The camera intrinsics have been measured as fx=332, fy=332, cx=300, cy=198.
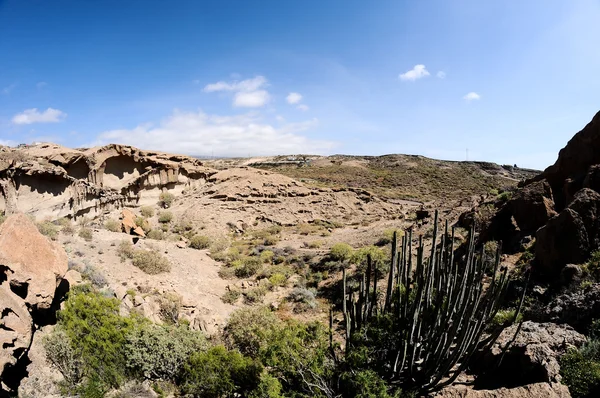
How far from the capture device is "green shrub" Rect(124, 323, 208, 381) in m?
6.23

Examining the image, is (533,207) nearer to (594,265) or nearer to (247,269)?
(594,265)

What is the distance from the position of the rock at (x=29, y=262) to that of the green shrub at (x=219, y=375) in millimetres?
3114

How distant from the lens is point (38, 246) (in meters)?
6.80

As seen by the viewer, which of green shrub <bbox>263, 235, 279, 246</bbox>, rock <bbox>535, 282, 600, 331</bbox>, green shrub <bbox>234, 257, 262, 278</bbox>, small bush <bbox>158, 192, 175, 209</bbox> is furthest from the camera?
small bush <bbox>158, 192, 175, 209</bbox>

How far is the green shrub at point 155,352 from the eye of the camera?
20.4 feet

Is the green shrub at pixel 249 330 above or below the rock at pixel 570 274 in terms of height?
below

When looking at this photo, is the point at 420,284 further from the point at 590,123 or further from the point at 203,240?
the point at 203,240

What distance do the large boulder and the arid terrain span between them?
3 cm

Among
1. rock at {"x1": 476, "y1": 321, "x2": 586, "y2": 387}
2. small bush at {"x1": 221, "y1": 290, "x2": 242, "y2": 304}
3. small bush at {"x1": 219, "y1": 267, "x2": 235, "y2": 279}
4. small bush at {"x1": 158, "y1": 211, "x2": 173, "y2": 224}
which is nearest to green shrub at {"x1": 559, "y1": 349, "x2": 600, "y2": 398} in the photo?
rock at {"x1": 476, "y1": 321, "x2": 586, "y2": 387}

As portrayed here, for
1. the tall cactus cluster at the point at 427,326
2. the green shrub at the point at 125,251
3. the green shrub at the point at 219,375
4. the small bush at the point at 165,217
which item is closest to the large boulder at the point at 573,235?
the tall cactus cluster at the point at 427,326

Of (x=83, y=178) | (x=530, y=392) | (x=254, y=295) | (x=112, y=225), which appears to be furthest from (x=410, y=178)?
(x=530, y=392)

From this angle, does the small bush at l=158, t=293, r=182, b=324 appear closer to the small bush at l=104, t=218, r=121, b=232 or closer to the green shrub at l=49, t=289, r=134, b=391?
the green shrub at l=49, t=289, r=134, b=391

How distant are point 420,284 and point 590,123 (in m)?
11.4

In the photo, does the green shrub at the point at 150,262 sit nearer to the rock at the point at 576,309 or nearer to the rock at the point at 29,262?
the rock at the point at 29,262
